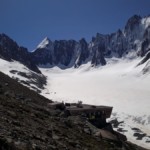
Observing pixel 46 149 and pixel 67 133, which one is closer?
pixel 46 149

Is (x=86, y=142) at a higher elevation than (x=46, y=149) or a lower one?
higher

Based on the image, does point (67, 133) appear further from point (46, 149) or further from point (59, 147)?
point (46, 149)

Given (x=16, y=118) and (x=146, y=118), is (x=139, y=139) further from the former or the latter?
(x=16, y=118)

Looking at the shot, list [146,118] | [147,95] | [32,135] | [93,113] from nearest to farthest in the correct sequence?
[32,135], [93,113], [146,118], [147,95]

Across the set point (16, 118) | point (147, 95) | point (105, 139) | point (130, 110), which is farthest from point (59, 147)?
point (147, 95)

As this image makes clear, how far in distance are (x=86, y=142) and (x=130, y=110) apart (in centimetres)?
8947

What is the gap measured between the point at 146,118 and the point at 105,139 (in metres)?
70.9

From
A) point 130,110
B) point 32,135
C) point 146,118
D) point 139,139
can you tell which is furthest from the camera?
point 130,110

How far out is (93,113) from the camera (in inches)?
1864

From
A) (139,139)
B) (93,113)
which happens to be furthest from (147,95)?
(93,113)

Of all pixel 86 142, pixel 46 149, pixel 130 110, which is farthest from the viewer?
pixel 130 110

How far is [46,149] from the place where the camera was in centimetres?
1727

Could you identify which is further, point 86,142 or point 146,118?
point 146,118

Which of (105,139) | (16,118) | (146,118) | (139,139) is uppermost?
(146,118)
